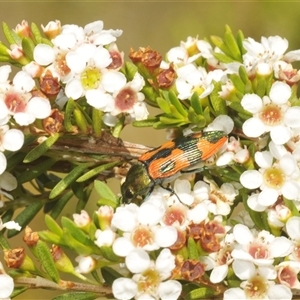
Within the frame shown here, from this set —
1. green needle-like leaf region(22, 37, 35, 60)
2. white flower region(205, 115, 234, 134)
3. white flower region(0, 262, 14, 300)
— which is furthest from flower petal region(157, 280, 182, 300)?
green needle-like leaf region(22, 37, 35, 60)

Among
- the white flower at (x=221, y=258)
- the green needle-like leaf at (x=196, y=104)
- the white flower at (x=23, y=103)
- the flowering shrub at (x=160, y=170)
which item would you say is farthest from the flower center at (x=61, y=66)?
the white flower at (x=221, y=258)

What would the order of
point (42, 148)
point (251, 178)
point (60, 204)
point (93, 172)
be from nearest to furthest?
1. point (251, 178)
2. point (42, 148)
3. point (93, 172)
4. point (60, 204)

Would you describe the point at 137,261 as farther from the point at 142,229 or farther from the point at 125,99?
the point at 125,99

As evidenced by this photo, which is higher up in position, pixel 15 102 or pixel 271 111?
pixel 15 102

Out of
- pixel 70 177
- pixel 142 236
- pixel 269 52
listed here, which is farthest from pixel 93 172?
pixel 269 52

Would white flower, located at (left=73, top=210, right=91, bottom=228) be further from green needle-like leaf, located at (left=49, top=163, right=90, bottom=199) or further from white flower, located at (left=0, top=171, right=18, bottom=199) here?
white flower, located at (left=0, top=171, right=18, bottom=199)
